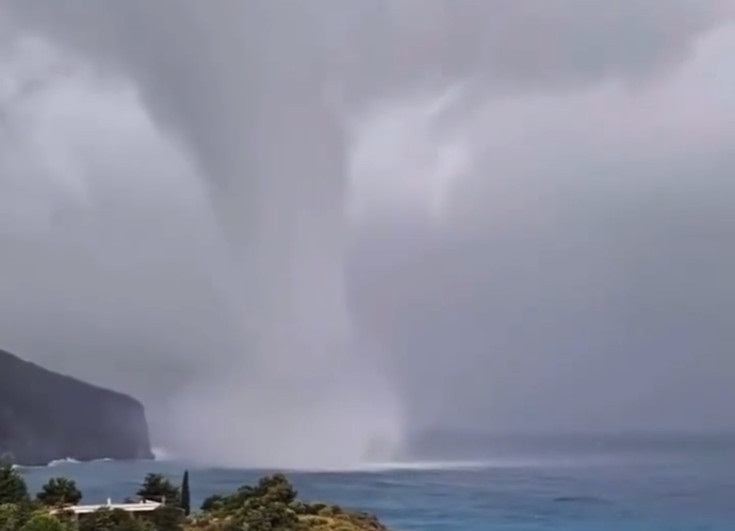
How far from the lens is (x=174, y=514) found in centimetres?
6094

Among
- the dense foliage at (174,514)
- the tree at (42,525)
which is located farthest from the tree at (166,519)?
the tree at (42,525)

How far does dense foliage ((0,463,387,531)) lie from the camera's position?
176ft

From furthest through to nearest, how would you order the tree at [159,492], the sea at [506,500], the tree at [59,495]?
the sea at [506,500], the tree at [159,492], the tree at [59,495]

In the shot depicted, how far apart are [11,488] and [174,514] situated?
36.3ft

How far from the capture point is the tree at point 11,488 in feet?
205

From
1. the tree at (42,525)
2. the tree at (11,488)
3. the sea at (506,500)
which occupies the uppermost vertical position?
the sea at (506,500)

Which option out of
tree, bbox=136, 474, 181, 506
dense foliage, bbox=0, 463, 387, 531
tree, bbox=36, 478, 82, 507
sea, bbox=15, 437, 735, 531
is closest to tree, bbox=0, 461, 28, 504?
dense foliage, bbox=0, 463, 387, 531

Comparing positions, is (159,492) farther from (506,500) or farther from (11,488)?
(506,500)

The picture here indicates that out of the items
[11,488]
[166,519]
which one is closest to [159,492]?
[11,488]

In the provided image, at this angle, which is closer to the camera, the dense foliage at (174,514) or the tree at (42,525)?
the tree at (42,525)

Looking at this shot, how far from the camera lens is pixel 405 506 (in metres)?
146

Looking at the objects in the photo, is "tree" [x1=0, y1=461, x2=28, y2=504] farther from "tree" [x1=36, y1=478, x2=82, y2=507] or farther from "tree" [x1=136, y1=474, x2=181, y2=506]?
"tree" [x1=136, y1=474, x2=181, y2=506]

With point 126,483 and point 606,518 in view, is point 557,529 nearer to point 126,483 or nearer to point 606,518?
point 606,518

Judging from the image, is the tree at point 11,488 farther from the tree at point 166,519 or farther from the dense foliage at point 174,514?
the tree at point 166,519
